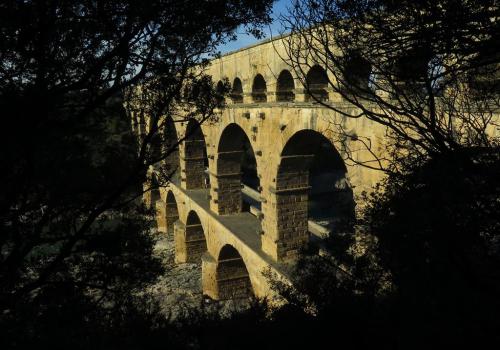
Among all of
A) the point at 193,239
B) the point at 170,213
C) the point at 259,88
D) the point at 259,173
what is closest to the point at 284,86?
the point at 259,88

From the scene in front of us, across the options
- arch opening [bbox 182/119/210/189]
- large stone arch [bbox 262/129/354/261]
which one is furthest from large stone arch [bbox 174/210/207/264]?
large stone arch [bbox 262/129/354/261]

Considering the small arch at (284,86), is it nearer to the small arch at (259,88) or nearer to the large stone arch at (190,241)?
the small arch at (259,88)

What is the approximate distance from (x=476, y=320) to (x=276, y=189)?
7.73m

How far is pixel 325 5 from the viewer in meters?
5.00

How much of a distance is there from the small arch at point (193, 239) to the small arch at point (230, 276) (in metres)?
3.96

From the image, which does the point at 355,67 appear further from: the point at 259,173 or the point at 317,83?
the point at 259,173

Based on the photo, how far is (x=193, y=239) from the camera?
1984cm

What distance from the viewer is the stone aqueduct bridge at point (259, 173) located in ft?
32.6

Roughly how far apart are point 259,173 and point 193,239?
27.6ft

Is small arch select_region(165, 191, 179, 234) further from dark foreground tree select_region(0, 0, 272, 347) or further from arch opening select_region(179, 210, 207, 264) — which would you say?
dark foreground tree select_region(0, 0, 272, 347)

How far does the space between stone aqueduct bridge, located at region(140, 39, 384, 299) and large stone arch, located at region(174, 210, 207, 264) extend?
5 cm

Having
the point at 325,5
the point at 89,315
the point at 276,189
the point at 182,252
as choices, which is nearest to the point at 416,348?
the point at 325,5

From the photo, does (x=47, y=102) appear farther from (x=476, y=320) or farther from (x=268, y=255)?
(x=268, y=255)

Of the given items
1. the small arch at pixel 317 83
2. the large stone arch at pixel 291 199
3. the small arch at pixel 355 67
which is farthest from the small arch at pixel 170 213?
the small arch at pixel 355 67
